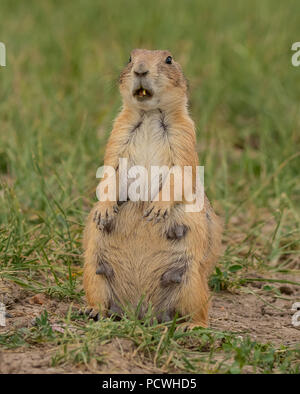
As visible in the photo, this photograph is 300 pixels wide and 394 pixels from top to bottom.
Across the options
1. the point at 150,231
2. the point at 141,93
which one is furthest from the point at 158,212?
the point at 141,93

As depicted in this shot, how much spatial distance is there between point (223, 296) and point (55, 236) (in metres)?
1.18

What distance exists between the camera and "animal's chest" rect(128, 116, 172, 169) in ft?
13.4

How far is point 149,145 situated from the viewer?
13.4 ft

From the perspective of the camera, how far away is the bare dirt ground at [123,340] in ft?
11.0

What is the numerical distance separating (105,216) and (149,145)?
45cm

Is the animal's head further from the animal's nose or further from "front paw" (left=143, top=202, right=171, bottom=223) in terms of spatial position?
"front paw" (left=143, top=202, right=171, bottom=223)

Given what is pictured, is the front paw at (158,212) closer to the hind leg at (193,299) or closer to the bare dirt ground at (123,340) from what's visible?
the hind leg at (193,299)

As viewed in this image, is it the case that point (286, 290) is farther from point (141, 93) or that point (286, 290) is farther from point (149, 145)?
point (141, 93)

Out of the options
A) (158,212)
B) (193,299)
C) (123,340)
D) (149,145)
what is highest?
(149,145)

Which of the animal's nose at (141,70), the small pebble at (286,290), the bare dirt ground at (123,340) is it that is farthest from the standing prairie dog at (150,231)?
the small pebble at (286,290)

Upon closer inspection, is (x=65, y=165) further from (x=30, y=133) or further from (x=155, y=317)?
(x=155, y=317)

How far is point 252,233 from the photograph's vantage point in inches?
220

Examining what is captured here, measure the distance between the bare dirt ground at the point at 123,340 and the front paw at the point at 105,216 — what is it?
521mm

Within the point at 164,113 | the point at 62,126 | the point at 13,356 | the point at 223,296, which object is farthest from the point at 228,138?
the point at 13,356
